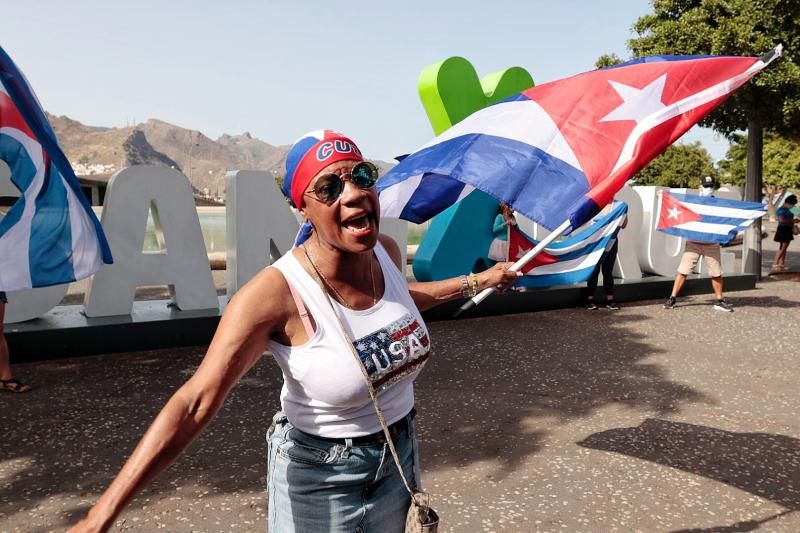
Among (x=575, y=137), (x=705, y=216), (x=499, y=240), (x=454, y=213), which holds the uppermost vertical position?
(x=575, y=137)

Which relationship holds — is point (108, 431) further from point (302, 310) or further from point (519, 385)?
point (302, 310)

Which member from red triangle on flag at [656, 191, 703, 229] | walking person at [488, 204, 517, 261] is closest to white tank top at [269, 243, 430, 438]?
walking person at [488, 204, 517, 261]

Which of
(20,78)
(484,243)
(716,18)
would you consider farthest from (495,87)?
(20,78)

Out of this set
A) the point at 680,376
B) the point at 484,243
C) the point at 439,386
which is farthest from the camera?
the point at 484,243

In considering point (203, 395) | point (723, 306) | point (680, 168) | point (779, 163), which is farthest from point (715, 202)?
point (680, 168)

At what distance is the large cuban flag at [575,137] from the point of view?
3447 mm

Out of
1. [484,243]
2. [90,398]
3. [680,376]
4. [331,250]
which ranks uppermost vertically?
[331,250]

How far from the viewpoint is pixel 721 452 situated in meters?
4.69

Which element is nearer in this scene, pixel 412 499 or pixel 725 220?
pixel 412 499

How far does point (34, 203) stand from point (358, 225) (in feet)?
16.5

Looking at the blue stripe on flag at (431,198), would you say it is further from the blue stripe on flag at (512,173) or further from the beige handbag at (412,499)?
the beige handbag at (412,499)

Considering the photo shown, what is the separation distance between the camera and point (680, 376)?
263 inches

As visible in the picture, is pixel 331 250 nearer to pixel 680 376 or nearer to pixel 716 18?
pixel 680 376

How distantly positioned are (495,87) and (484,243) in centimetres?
255
